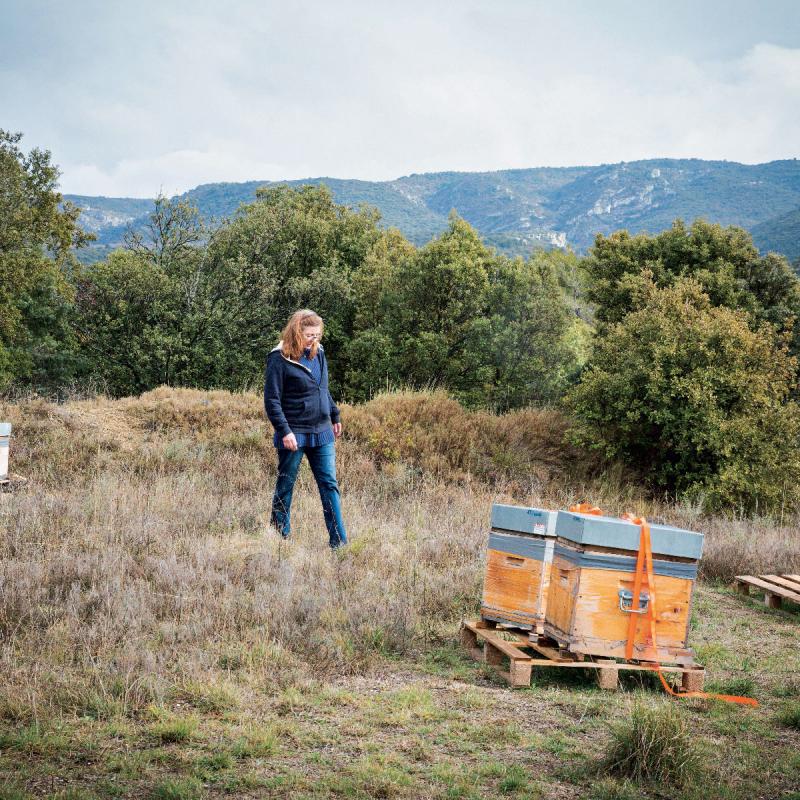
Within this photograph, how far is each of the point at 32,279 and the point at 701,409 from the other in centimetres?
2491

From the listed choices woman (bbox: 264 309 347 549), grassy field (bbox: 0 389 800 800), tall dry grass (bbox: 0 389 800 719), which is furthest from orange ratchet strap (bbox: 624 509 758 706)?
woman (bbox: 264 309 347 549)

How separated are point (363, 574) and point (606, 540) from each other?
247 cm

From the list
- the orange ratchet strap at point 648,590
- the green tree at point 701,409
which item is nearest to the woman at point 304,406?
the orange ratchet strap at point 648,590

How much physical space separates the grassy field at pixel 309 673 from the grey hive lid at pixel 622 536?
927 mm

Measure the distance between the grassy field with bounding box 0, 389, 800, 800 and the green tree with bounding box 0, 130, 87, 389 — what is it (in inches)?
817

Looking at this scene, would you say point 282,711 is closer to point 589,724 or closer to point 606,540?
point 589,724

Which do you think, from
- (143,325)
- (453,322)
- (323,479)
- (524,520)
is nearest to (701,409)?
(323,479)

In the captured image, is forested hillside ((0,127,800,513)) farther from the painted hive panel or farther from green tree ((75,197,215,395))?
the painted hive panel

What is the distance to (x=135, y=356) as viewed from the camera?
24.6m

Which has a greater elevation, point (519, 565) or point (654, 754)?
point (519, 565)

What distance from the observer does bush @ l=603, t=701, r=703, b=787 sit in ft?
11.6

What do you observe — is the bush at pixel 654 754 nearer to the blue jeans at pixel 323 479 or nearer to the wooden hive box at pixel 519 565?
the wooden hive box at pixel 519 565

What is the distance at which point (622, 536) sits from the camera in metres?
4.93

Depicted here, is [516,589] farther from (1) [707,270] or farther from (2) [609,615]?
(1) [707,270]
